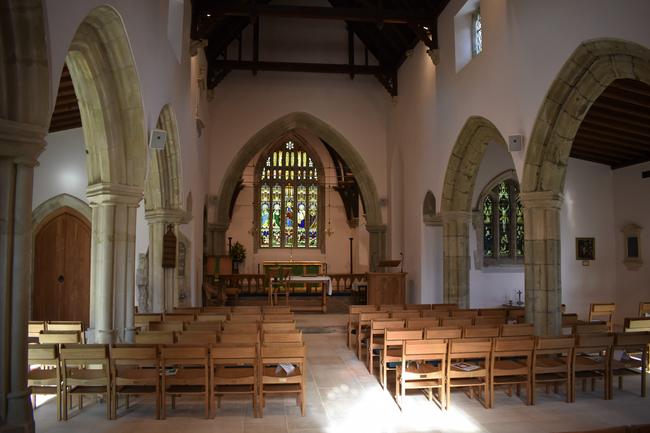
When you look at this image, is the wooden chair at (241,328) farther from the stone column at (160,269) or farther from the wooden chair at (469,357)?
the stone column at (160,269)

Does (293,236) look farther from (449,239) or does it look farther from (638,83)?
(638,83)

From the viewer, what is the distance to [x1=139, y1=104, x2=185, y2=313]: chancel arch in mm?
10250

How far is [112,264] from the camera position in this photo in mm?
7113

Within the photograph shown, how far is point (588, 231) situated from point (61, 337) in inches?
502

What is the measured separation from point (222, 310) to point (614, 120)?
8.64 metres

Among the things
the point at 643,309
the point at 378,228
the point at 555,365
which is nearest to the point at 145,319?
the point at 555,365

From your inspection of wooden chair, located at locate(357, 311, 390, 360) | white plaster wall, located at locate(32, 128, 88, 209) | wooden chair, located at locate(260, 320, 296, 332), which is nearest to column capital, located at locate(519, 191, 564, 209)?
wooden chair, located at locate(357, 311, 390, 360)

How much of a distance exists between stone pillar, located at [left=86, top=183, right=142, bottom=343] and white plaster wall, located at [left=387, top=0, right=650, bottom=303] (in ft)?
19.7

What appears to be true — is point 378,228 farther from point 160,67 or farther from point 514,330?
point 514,330

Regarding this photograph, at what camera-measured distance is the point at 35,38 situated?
423 centimetres

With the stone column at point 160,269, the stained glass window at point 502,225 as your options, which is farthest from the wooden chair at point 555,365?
the stained glass window at point 502,225

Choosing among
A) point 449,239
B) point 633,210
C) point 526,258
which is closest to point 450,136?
point 449,239

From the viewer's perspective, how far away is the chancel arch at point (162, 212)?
33.6ft

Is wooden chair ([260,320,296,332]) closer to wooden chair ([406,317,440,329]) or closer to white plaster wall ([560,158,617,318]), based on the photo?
wooden chair ([406,317,440,329])
